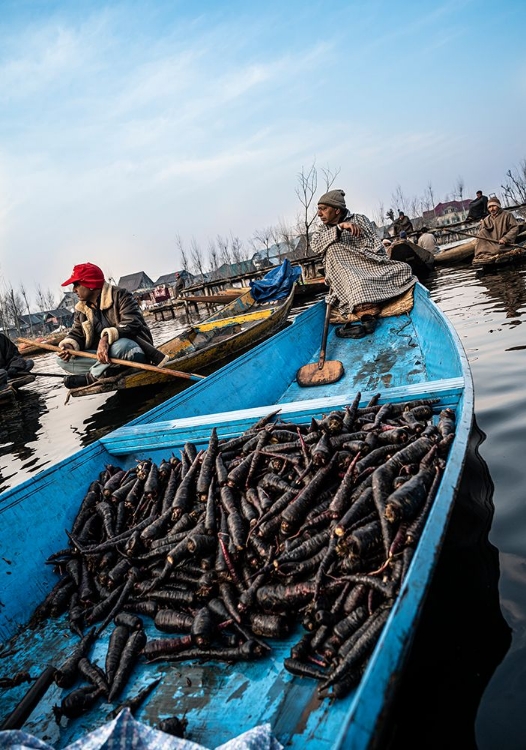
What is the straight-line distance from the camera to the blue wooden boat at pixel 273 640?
1.54 metres

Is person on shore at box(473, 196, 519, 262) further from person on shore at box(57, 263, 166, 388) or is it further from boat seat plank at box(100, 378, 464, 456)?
boat seat plank at box(100, 378, 464, 456)

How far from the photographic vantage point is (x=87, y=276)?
818 cm

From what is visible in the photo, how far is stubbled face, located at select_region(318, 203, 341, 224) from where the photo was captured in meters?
7.63

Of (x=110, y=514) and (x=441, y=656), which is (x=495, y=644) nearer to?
(x=441, y=656)

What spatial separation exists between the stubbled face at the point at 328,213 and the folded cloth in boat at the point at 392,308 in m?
1.76

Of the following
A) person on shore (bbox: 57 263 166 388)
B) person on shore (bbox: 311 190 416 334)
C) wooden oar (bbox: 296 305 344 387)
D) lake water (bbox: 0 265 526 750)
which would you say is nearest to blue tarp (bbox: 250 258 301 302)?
person on shore (bbox: 57 263 166 388)

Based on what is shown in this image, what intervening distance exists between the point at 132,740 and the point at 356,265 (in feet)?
25.1

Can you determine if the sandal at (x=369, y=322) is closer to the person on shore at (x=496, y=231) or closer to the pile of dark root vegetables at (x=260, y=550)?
the pile of dark root vegetables at (x=260, y=550)

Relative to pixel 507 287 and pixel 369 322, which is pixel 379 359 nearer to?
pixel 369 322

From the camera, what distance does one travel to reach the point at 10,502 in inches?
127

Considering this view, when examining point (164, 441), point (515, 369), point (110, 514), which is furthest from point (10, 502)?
point (515, 369)

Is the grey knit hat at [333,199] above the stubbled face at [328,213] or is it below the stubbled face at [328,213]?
above

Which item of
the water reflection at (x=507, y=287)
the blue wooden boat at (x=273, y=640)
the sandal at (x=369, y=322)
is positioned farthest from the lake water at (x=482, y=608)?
the water reflection at (x=507, y=287)

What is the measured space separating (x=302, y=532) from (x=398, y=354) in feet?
15.8
